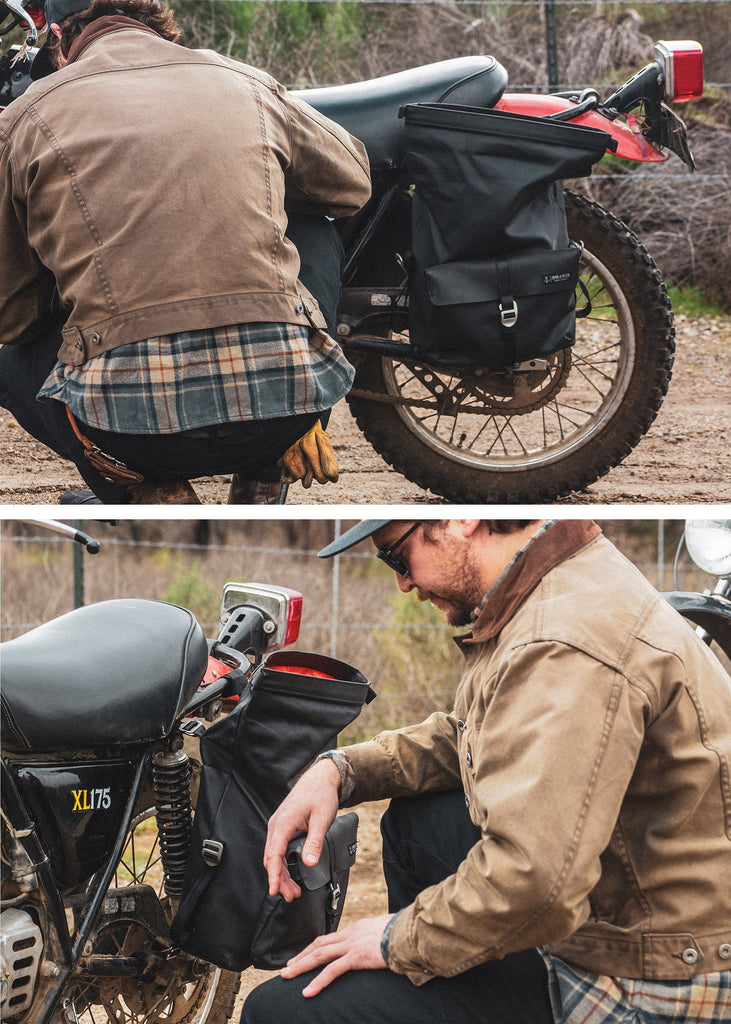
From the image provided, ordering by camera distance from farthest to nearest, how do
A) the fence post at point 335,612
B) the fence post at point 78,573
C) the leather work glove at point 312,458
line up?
the fence post at point 335,612 → the fence post at point 78,573 → the leather work glove at point 312,458

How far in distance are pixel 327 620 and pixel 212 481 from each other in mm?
1752

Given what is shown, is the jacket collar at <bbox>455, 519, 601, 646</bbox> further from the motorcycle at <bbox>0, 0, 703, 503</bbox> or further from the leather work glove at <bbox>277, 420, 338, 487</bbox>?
the motorcycle at <bbox>0, 0, 703, 503</bbox>

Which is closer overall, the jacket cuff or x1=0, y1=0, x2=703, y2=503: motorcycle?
the jacket cuff

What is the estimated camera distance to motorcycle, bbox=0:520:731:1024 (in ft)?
5.82

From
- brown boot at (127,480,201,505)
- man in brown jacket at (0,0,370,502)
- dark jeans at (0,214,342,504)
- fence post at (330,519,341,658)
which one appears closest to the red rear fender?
dark jeans at (0,214,342,504)

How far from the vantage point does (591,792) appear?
153cm

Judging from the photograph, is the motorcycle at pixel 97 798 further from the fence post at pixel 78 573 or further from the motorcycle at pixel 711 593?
the fence post at pixel 78 573

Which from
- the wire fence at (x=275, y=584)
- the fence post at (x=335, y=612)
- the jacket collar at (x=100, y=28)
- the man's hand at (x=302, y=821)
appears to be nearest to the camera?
the man's hand at (x=302, y=821)

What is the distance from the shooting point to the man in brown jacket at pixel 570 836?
1524 mm

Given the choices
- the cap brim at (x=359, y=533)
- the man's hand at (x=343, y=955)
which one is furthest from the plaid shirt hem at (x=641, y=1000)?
the cap brim at (x=359, y=533)

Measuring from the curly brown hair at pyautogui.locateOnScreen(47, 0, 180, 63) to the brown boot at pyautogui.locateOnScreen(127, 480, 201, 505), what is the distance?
3.19 ft

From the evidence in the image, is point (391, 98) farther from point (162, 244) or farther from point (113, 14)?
point (162, 244)

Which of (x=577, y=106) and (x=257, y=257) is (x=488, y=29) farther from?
(x=257, y=257)

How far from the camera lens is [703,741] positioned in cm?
163
